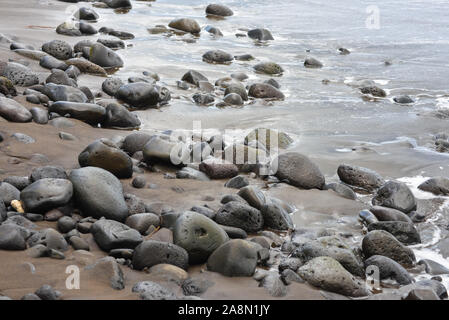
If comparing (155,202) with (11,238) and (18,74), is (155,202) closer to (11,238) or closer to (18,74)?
(11,238)

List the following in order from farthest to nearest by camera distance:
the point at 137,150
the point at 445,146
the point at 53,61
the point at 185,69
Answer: the point at 185,69, the point at 53,61, the point at 445,146, the point at 137,150

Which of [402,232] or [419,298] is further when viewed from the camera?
[402,232]

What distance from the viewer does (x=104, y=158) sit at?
3.97m

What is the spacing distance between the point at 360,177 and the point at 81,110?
2577 millimetres

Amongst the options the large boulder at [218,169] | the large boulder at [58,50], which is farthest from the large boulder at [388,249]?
the large boulder at [58,50]

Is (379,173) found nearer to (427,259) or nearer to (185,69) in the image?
(427,259)

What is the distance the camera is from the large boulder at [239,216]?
360 centimetres

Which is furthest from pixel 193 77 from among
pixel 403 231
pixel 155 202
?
pixel 403 231

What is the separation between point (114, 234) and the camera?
10.3 ft

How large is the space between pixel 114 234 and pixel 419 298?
1.67 metres

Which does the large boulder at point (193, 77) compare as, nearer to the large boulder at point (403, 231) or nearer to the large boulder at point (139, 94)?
the large boulder at point (139, 94)

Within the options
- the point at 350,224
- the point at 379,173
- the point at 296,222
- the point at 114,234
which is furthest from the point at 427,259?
the point at 114,234

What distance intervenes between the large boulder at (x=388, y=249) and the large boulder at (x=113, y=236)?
4.65 feet

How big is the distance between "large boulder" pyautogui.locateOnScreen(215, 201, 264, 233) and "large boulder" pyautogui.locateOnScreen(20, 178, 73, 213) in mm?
973
